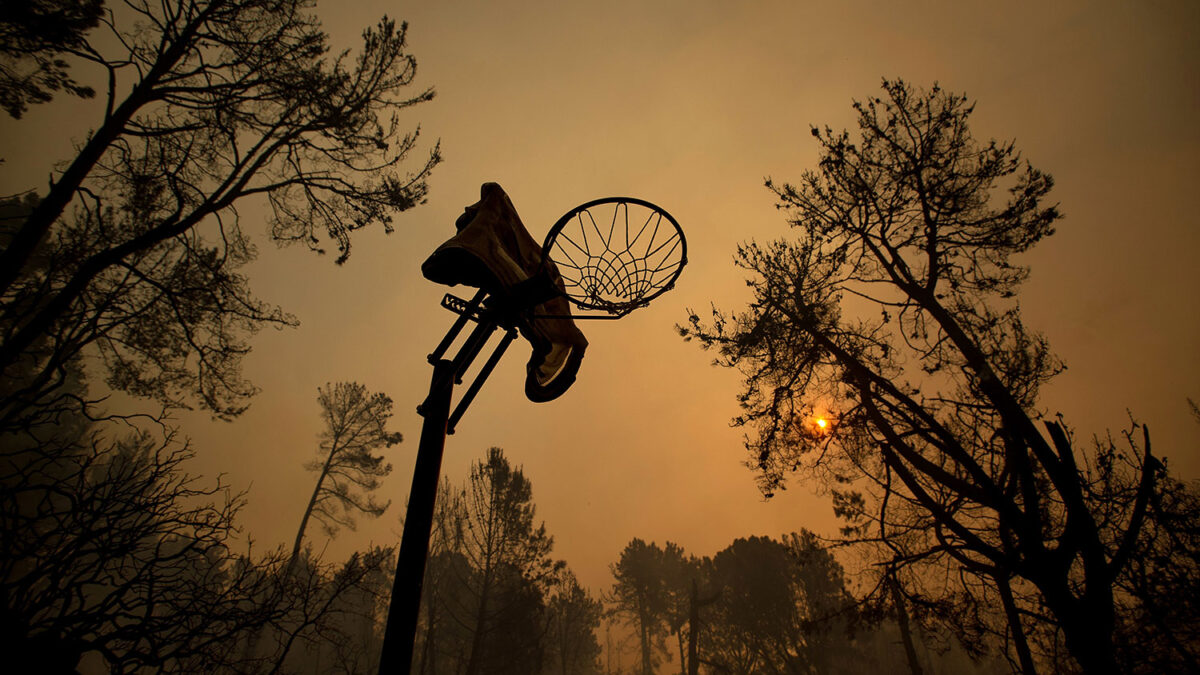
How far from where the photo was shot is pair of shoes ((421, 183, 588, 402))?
248 cm

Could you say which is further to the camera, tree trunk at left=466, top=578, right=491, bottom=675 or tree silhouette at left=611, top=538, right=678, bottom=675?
tree silhouette at left=611, top=538, right=678, bottom=675

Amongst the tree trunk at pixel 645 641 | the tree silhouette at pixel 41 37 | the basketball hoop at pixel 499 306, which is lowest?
the tree trunk at pixel 645 641

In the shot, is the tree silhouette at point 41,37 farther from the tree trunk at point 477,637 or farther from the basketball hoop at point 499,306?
the tree trunk at point 477,637

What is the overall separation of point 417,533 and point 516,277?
157 cm

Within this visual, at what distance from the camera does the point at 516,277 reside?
2.80m

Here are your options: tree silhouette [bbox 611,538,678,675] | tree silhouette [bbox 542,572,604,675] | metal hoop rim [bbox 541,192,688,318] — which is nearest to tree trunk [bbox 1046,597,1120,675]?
metal hoop rim [bbox 541,192,688,318]

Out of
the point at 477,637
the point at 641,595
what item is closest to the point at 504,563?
the point at 477,637

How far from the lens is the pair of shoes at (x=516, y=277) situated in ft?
8.14

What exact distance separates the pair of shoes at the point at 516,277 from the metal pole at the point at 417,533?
54 centimetres

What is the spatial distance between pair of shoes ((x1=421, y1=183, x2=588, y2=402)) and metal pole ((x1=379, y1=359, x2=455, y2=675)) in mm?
544

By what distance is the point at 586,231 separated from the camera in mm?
3658

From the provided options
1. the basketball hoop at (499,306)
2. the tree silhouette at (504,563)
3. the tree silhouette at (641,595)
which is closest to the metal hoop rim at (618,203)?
the basketball hoop at (499,306)

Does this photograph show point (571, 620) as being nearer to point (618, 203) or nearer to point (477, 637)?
point (477, 637)

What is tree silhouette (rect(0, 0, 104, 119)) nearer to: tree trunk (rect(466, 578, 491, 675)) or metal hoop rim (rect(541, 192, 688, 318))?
metal hoop rim (rect(541, 192, 688, 318))
